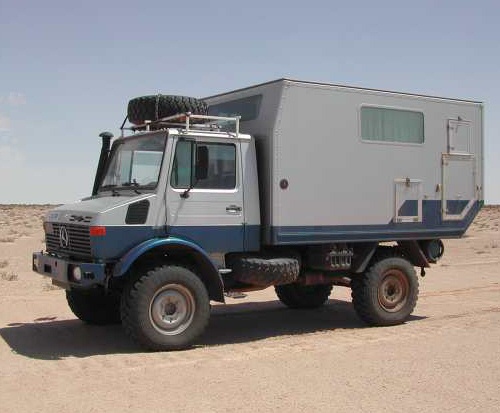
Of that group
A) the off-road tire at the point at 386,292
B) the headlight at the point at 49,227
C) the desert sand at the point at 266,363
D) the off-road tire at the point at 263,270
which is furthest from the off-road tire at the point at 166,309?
the off-road tire at the point at 386,292

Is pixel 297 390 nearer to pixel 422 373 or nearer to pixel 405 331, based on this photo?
pixel 422 373

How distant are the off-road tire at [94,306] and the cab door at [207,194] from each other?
2.07m

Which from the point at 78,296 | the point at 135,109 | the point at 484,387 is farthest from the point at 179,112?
the point at 484,387

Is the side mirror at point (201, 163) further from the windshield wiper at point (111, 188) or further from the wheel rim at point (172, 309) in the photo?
the wheel rim at point (172, 309)

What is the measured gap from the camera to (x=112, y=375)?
713 centimetres

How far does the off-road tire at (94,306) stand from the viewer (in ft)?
33.4

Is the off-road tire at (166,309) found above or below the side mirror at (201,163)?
below

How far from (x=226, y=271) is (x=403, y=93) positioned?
4129mm

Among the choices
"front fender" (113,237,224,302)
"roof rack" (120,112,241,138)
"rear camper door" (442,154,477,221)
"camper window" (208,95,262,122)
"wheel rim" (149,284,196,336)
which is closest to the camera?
"front fender" (113,237,224,302)

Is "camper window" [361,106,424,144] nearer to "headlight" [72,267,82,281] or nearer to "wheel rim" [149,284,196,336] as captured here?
"wheel rim" [149,284,196,336]

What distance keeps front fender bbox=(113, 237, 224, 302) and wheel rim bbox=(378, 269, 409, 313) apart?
9.58ft

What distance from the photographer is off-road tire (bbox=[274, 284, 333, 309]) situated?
12133 mm

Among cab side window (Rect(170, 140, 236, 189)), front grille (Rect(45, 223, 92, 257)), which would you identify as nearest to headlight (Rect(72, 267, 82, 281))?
front grille (Rect(45, 223, 92, 257))

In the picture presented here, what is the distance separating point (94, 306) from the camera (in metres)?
10.2
